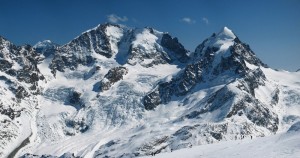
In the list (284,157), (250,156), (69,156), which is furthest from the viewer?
(69,156)

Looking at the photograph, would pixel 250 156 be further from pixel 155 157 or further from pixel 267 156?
pixel 155 157

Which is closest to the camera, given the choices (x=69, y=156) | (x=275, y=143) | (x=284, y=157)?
(x=284, y=157)

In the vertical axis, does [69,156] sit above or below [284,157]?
above

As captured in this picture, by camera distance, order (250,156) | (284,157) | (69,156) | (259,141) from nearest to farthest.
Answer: (284,157) < (250,156) < (259,141) < (69,156)

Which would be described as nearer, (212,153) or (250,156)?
(250,156)

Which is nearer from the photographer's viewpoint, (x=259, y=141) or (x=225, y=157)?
(x=225, y=157)

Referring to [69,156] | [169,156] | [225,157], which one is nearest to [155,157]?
[169,156]

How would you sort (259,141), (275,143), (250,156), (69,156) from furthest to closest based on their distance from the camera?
1. (69,156)
2. (259,141)
3. (275,143)
4. (250,156)

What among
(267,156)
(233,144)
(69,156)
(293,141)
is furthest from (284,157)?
(69,156)

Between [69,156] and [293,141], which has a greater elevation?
[69,156]

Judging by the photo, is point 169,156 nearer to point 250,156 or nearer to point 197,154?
point 197,154
